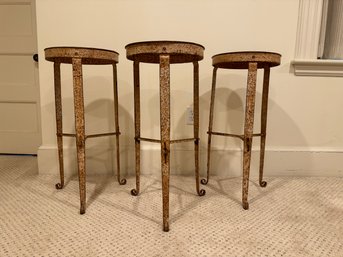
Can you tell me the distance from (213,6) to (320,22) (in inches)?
26.9

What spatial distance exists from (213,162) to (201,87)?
50 cm

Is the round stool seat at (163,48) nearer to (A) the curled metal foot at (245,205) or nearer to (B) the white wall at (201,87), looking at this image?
→ (B) the white wall at (201,87)

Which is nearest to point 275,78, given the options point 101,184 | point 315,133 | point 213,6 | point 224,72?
point 224,72

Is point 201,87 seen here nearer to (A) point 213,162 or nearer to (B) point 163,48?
(A) point 213,162

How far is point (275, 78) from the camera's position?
1728 millimetres

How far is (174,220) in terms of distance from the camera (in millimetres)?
1165

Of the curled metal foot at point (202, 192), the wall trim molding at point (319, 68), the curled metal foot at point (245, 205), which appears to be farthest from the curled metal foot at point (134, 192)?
the wall trim molding at point (319, 68)

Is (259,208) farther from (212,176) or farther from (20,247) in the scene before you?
(20,247)

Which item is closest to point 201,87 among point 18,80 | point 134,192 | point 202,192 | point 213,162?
point 213,162

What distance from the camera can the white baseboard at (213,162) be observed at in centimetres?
178

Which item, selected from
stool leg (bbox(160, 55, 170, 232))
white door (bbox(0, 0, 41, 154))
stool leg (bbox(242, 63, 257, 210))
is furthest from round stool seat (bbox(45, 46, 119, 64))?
white door (bbox(0, 0, 41, 154))

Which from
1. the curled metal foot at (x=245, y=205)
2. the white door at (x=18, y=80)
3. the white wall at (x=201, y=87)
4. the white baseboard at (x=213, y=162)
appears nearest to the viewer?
the curled metal foot at (x=245, y=205)

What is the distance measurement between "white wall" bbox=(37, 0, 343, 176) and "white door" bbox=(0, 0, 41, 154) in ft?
1.78

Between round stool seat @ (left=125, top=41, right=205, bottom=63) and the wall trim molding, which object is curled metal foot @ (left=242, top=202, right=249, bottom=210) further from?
the wall trim molding
